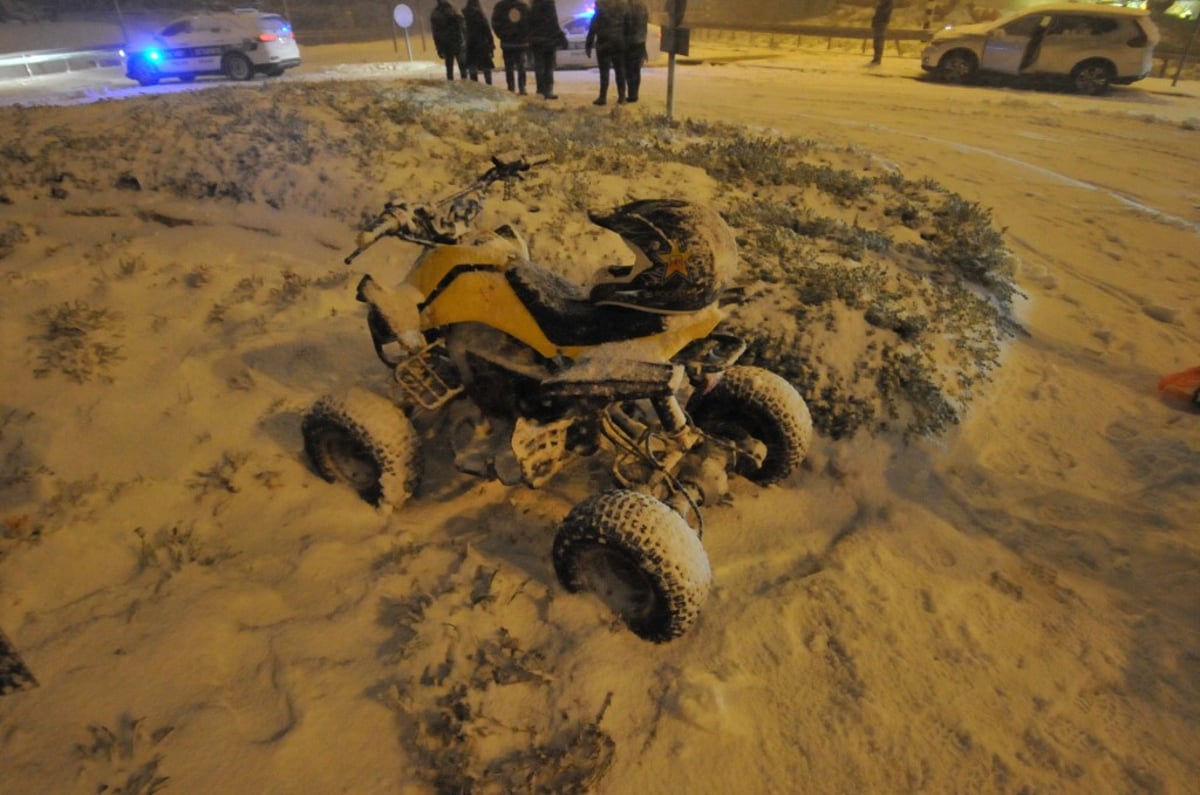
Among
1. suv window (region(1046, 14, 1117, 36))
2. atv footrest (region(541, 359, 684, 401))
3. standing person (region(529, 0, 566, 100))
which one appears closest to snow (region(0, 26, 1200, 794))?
atv footrest (region(541, 359, 684, 401))

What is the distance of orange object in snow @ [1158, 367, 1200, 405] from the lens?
4.16 m

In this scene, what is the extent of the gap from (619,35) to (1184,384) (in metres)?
9.58

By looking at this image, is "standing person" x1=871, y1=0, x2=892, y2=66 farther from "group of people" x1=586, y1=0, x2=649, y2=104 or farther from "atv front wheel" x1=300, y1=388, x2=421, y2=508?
"atv front wheel" x1=300, y1=388, x2=421, y2=508

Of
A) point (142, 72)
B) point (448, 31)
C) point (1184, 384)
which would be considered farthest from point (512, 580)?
point (142, 72)

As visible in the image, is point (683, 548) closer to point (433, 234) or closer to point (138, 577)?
point (433, 234)

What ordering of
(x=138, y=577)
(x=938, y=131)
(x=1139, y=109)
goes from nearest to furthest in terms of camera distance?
1. (x=138, y=577)
2. (x=938, y=131)
3. (x=1139, y=109)

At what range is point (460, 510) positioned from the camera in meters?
3.39

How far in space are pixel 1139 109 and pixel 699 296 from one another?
14.5m

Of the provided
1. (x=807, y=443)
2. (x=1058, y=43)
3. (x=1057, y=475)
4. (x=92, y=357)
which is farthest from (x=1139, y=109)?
(x=92, y=357)

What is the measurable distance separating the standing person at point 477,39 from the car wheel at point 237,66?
19.8ft

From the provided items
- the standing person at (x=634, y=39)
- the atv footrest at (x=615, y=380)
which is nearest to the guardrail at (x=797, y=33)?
the standing person at (x=634, y=39)

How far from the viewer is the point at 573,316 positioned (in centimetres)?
282

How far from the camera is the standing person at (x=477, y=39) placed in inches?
489

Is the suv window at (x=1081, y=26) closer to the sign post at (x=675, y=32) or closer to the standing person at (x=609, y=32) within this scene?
the standing person at (x=609, y=32)
